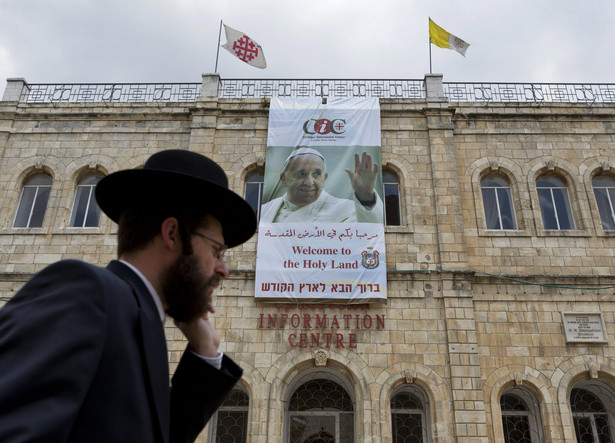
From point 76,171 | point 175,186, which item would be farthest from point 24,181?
point 175,186

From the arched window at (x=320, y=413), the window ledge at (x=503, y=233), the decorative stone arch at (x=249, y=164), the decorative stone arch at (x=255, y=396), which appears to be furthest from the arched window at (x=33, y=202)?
the window ledge at (x=503, y=233)

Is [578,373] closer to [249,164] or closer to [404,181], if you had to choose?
[404,181]

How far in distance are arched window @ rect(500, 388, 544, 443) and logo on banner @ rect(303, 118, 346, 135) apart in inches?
310

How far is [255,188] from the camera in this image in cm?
1285

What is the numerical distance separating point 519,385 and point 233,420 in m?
6.64

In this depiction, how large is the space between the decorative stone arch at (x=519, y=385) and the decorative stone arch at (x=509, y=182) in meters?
3.43

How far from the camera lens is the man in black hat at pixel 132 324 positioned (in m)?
1.08

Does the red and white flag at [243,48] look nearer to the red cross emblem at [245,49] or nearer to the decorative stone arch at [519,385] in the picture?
the red cross emblem at [245,49]

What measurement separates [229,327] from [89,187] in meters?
5.92

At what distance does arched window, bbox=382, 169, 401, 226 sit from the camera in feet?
40.4

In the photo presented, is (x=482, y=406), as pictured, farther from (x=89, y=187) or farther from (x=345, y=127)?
(x=89, y=187)

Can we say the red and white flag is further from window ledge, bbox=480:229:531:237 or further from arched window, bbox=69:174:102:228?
window ledge, bbox=480:229:531:237

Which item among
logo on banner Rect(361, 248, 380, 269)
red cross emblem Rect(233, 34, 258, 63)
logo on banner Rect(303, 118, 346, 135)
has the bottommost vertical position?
logo on banner Rect(361, 248, 380, 269)

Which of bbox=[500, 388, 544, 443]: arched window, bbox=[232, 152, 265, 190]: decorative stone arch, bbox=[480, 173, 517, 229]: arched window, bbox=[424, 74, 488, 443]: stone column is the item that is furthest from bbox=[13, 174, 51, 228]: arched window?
bbox=[500, 388, 544, 443]: arched window
